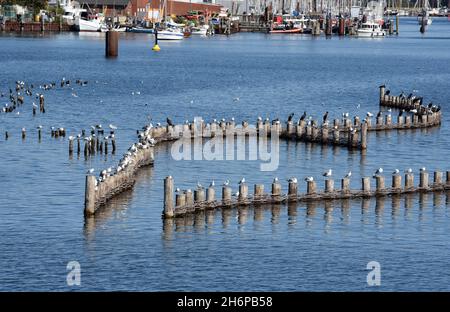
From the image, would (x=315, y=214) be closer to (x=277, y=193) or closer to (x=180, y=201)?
(x=277, y=193)

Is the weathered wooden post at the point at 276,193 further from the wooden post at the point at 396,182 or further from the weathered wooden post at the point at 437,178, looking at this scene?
the weathered wooden post at the point at 437,178

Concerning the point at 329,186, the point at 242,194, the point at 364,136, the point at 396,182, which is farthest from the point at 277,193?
the point at 364,136

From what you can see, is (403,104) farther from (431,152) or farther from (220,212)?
(220,212)

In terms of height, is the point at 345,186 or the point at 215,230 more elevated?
the point at 345,186

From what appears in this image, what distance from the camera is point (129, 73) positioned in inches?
7244

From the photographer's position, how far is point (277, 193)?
69.9 meters

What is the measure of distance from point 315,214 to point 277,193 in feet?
9.76

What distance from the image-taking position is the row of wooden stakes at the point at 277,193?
65312 mm

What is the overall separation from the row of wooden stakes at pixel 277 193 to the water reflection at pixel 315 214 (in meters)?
0.35

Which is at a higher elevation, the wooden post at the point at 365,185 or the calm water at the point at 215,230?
the wooden post at the point at 365,185

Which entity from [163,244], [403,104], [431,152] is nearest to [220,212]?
[163,244]

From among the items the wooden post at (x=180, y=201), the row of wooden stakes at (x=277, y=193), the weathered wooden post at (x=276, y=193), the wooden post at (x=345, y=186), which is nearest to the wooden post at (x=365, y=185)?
the row of wooden stakes at (x=277, y=193)

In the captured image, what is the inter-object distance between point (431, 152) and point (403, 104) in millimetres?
31839

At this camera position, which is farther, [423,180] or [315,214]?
[423,180]
